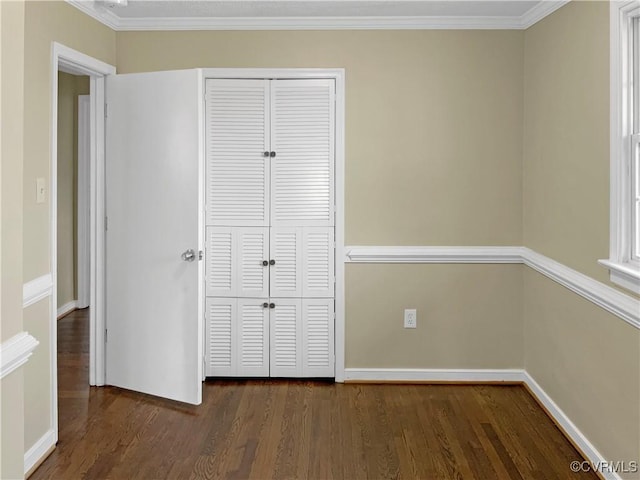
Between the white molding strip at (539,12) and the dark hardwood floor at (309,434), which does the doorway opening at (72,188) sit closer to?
the dark hardwood floor at (309,434)

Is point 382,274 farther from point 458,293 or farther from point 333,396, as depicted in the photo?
point 333,396

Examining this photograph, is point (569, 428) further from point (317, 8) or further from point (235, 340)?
point (317, 8)

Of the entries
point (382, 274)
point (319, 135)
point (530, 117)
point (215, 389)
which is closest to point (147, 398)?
point (215, 389)

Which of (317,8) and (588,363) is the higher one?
(317,8)

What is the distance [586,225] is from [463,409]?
131cm

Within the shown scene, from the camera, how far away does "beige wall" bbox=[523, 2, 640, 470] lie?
2.67 m

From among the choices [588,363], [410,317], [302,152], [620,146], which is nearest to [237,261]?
[302,152]

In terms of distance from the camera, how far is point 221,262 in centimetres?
403

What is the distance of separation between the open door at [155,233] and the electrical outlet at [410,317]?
1354mm

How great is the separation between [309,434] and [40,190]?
1.85m

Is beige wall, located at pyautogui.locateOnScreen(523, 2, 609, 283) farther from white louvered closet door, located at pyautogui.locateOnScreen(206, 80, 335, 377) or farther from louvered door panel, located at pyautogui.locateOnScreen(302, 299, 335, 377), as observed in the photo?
louvered door panel, located at pyautogui.locateOnScreen(302, 299, 335, 377)

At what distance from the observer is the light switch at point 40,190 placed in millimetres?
2928

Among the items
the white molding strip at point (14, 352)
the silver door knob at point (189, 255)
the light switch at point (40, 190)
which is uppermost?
the light switch at point (40, 190)

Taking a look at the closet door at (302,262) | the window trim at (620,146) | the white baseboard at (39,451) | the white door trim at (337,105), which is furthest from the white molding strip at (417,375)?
the white baseboard at (39,451)
